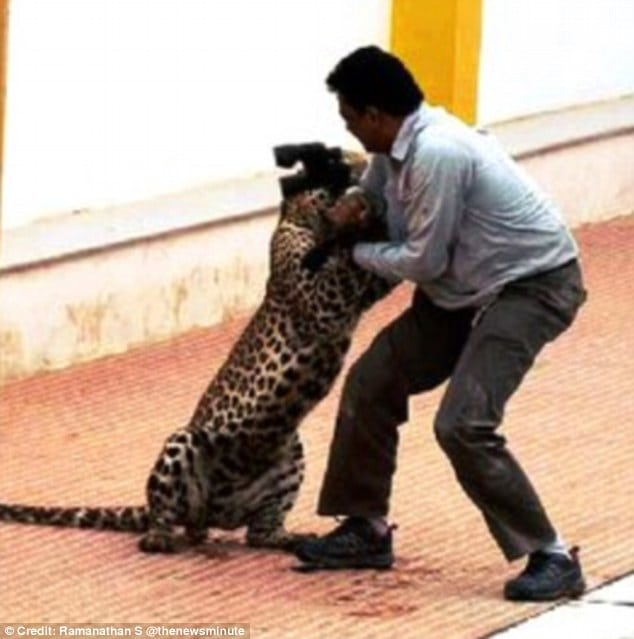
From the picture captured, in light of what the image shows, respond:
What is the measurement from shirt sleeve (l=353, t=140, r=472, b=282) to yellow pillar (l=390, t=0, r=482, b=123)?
215 inches

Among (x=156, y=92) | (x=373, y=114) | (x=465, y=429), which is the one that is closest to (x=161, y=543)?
(x=465, y=429)

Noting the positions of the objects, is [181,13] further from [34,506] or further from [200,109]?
[34,506]

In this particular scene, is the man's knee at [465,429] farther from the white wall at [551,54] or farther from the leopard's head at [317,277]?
the white wall at [551,54]

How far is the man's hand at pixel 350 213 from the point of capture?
10281mm

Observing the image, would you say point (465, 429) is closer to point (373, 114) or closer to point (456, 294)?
point (456, 294)

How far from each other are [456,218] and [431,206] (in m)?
0.11

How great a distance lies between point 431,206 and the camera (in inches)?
395

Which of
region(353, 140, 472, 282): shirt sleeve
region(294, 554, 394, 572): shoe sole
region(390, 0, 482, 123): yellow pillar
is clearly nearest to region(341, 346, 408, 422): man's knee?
region(353, 140, 472, 282): shirt sleeve

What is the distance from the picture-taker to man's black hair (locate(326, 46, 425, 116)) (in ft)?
33.0

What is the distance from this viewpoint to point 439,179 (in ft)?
32.9

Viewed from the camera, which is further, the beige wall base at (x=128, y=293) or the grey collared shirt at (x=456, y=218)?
the beige wall base at (x=128, y=293)

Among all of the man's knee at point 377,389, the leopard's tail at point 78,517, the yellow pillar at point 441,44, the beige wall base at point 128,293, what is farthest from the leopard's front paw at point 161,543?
the yellow pillar at point 441,44

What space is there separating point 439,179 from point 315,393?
105 centimetres

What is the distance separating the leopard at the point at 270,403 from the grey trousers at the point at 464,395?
0.80 ft
